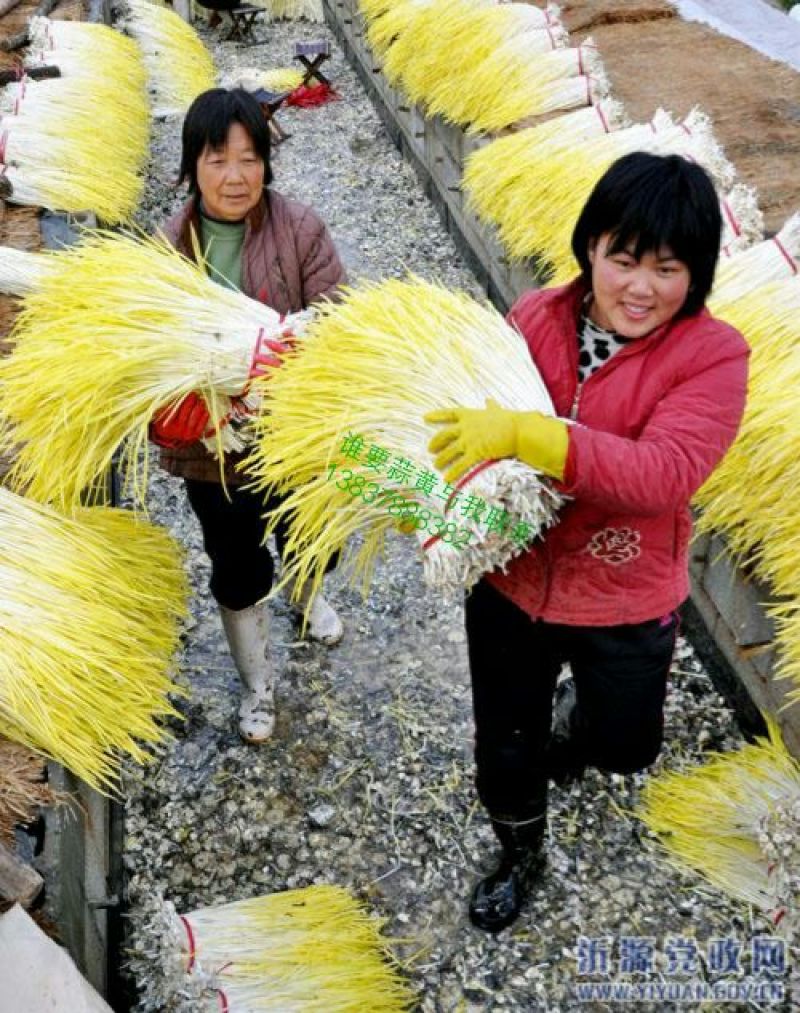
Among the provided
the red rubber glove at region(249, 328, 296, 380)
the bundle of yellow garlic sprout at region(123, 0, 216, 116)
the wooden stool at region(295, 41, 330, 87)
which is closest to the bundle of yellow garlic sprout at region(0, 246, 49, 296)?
the red rubber glove at region(249, 328, 296, 380)

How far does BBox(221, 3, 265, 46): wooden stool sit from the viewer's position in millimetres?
9836

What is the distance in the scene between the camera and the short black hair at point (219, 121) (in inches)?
74.7

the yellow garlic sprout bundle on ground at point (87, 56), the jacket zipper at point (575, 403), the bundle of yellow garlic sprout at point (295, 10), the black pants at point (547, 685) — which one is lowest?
the black pants at point (547, 685)

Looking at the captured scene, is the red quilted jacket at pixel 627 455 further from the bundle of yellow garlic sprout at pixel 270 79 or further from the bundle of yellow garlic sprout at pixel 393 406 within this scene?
the bundle of yellow garlic sprout at pixel 270 79

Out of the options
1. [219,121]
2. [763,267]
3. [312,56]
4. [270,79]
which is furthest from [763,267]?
[270,79]

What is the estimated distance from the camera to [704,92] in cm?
425

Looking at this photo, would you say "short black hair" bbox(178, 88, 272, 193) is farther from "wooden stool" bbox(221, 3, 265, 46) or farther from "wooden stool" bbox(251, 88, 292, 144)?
"wooden stool" bbox(221, 3, 265, 46)

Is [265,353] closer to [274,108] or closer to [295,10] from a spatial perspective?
[274,108]

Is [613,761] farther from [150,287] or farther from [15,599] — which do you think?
[150,287]

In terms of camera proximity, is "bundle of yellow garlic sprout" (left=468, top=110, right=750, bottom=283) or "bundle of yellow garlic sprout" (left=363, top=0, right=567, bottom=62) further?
"bundle of yellow garlic sprout" (left=363, top=0, right=567, bottom=62)

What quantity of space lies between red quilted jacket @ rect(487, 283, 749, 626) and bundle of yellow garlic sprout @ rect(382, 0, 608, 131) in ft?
9.70

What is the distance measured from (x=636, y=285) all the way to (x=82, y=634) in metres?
1.29

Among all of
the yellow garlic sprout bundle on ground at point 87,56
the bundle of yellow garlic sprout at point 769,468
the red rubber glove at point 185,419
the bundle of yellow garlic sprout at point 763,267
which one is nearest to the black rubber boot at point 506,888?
the bundle of yellow garlic sprout at point 769,468

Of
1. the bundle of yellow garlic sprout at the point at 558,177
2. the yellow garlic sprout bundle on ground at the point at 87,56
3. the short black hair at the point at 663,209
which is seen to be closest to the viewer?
the short black hair at the point at 663,209
